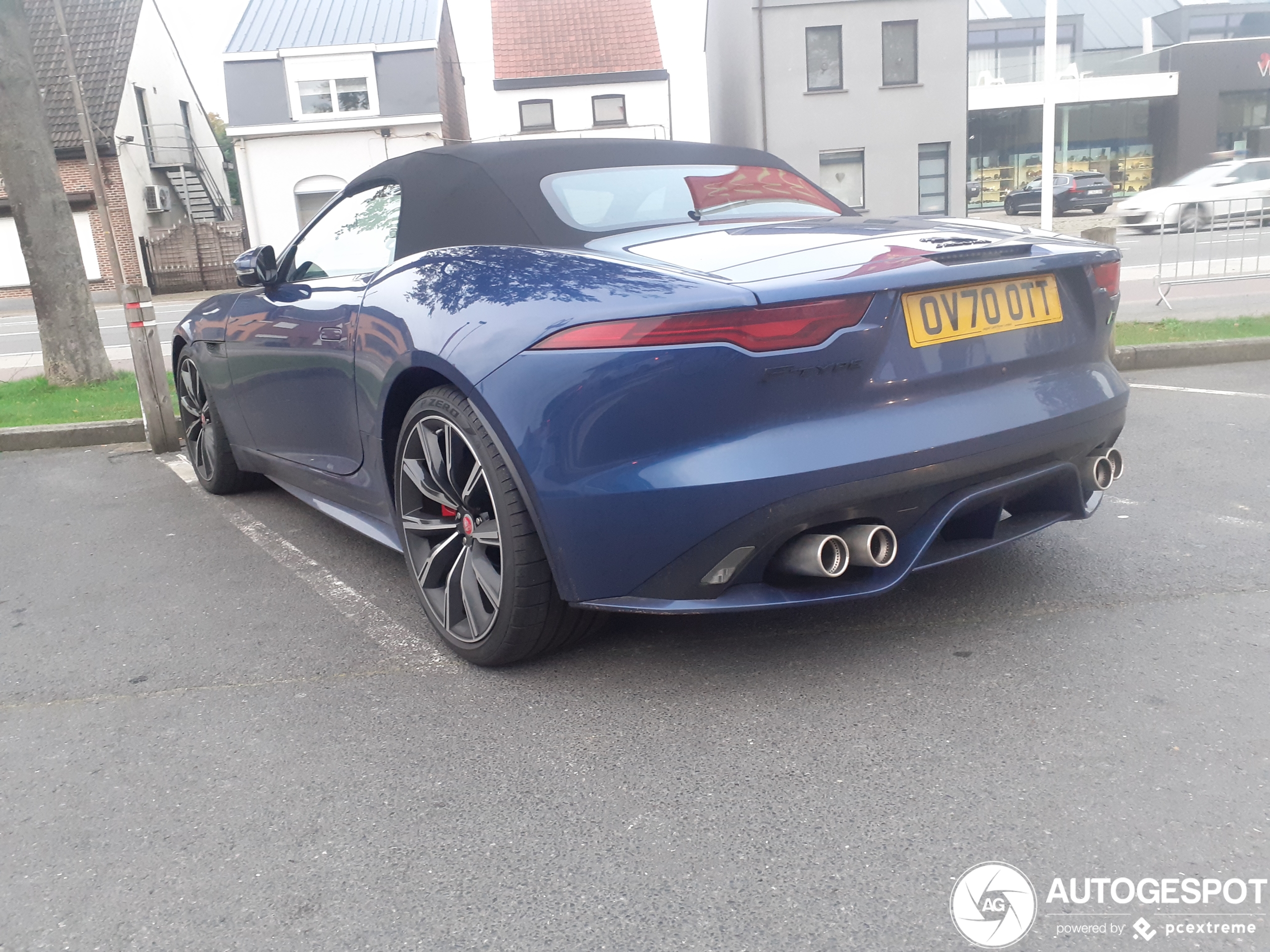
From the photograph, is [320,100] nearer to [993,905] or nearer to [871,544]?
[871,544]

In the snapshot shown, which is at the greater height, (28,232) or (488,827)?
(28,232)

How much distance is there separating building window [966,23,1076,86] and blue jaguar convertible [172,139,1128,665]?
41.5 metres

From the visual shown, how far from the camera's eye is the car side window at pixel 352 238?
12.0 ft

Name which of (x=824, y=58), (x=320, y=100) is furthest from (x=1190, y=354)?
(x=320, y=100)

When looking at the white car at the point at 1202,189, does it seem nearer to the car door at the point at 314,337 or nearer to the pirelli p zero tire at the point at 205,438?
the pirelli p zero tire at the point at 205,438

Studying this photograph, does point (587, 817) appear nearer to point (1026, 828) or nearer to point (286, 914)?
point (286, 914)

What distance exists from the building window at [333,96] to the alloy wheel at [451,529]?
3006 cm

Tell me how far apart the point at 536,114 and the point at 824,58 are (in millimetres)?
10342

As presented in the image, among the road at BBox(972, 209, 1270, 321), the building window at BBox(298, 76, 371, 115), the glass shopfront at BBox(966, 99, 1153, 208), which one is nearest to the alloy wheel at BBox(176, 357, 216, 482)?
the road at BBox(972, 209, 1270, 321)

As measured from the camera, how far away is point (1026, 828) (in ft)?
6.90

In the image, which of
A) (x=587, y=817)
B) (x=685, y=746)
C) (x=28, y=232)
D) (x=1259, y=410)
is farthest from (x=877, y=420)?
(x=28, y=232)

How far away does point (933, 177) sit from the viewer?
3008 centimetres

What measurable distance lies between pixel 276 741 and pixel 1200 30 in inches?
2006

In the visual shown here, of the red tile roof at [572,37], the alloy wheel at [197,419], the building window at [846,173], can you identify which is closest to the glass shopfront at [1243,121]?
the building window at [846,173]
